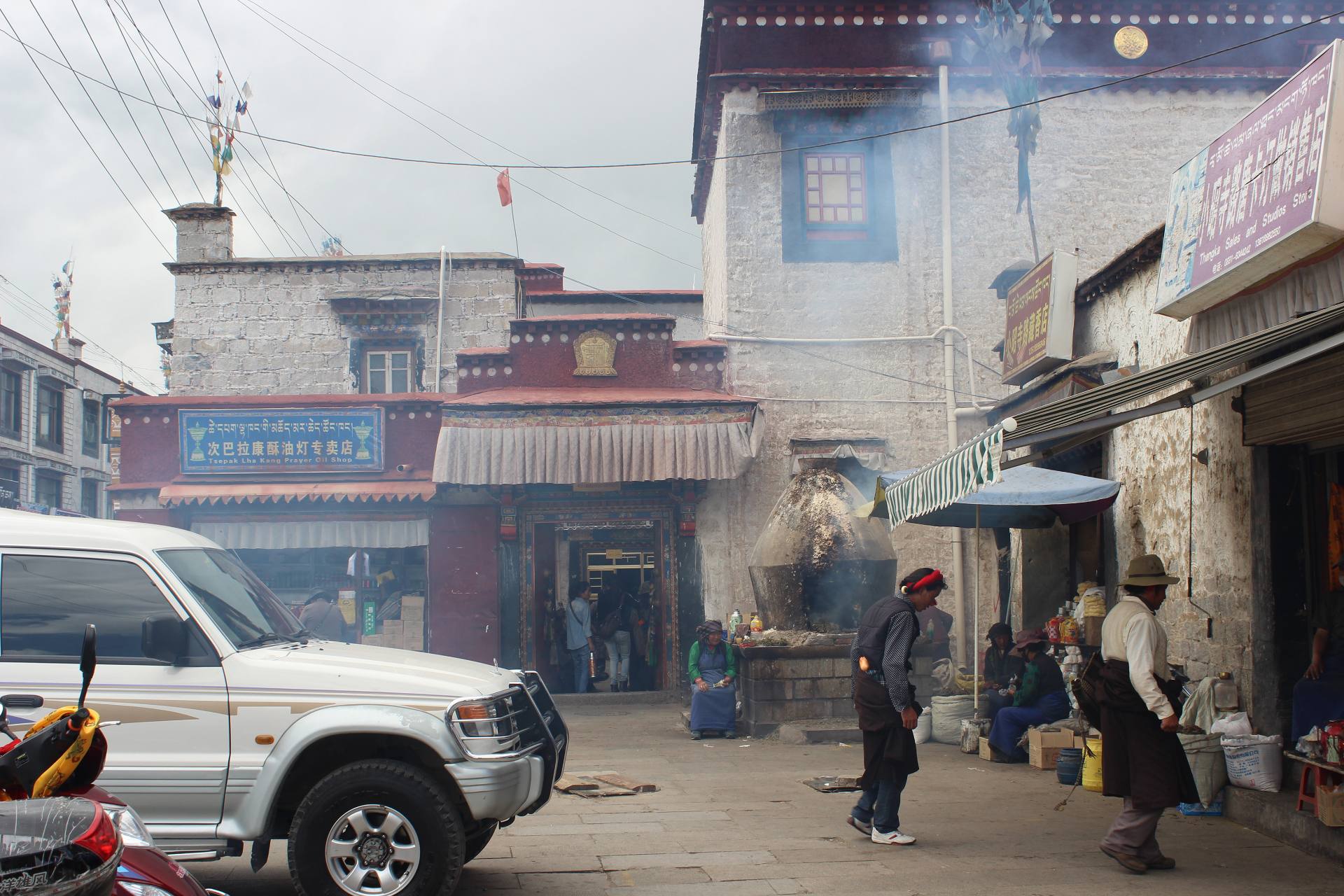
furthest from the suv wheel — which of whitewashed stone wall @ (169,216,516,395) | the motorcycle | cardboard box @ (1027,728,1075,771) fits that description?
whitewashed stone wall @ (169,216,516,395)

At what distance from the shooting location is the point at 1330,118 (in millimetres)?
6887

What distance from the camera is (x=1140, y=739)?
6621 millimetres

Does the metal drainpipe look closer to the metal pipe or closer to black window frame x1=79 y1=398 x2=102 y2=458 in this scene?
the metal pipe

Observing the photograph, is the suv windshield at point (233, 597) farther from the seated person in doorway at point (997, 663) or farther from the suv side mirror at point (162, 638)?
the seated person in doorway at point (997, 663)

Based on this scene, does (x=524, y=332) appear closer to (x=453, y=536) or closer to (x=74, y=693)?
(x=453, y=536)

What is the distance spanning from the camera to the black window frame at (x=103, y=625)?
5.57 metres

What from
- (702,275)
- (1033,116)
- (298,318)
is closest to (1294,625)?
(1033,116)

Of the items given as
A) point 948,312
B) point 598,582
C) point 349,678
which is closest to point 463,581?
point 598,582

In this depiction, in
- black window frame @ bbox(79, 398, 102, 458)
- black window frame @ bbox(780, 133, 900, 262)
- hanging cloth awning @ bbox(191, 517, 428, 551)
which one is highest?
black window frame @ bbox(780, 133, 900, 262)

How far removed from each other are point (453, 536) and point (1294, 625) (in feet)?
42.6

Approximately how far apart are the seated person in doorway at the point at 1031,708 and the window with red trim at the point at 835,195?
9.48 metres

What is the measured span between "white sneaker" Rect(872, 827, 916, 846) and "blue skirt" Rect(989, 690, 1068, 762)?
3.80 m

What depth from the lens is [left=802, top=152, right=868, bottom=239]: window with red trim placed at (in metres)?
18.8

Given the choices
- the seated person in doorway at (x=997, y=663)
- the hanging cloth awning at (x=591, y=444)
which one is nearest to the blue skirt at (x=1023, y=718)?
the seated person in doorway at (x=997, y=663)
